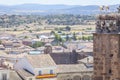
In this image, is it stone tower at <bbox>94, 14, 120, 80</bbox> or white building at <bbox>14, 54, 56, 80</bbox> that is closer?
stone tower at <bbox>94, 14, 120, 80</bbox>

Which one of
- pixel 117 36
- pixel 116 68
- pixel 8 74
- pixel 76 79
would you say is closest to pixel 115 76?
pixel 116 68

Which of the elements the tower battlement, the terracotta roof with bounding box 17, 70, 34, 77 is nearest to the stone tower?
the tower battlement

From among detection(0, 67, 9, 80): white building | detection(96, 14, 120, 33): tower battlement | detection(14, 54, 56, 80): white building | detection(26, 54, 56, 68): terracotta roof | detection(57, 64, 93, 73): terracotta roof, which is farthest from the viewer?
detection(57, 64, 93, 73): terracotta roof

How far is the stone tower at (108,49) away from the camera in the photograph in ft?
55.4

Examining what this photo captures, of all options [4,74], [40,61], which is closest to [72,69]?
[40,61]

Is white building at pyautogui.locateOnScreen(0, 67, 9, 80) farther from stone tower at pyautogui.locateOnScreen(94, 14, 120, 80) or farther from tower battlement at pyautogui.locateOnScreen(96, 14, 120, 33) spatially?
stone tower at pyautogui.locateOnScreen(94, 14, 120, 80)

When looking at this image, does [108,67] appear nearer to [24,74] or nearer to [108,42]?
[108,42]

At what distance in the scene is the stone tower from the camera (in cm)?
1689

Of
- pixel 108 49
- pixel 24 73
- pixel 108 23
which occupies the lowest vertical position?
pixel 24 73

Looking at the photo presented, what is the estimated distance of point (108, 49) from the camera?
1703 cm

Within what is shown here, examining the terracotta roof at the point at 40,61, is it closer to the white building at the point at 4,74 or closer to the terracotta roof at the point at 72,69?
the white building at the point at 4,74

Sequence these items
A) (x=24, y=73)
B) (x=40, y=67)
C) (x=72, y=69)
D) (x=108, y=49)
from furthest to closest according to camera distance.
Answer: (x=72, y=69)
(x=24, y=73)
(x=40, y=67)
(x=108, y=49)

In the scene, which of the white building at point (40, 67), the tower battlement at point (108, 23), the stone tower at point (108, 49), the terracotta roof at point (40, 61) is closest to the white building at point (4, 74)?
the white building at point (40, 67)

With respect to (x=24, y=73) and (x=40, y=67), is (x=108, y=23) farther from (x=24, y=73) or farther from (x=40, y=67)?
(x=24, y=73)
